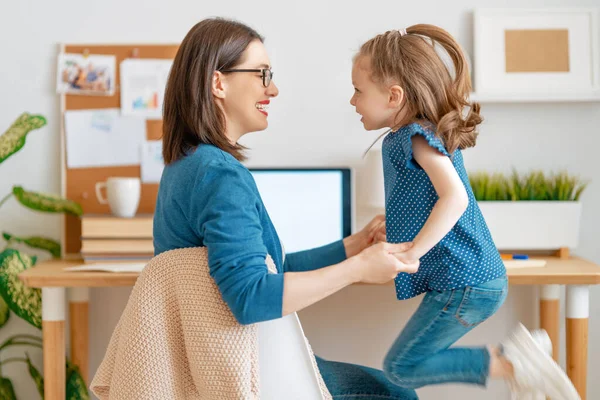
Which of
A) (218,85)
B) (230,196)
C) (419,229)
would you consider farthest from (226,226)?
(419,229)

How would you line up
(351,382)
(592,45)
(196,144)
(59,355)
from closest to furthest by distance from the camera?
1. (196,144)
2. (351,382)
3. (59,355)
4. (592,45)

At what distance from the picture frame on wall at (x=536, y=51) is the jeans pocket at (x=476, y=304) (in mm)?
965

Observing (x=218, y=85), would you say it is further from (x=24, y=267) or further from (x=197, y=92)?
(x=24, y=267)

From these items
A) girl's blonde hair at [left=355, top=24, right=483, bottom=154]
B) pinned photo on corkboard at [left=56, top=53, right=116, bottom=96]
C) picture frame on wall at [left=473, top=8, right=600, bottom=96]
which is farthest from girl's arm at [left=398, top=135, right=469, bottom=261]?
pinned photo on corkboard at [left=56, top=53, right=116, bottom=96]

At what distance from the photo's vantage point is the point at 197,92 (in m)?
1.44

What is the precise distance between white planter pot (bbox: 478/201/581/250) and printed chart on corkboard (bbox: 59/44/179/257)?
1.07m

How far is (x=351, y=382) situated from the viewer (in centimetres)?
168

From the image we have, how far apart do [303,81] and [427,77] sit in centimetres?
89

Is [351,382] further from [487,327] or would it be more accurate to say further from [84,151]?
[84,151]

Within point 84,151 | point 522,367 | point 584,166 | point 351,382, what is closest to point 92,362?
point 84,151

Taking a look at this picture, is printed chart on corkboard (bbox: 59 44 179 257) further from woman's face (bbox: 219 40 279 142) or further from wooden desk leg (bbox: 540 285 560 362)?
wooden desk leg (bbox: 540 285 560 362)

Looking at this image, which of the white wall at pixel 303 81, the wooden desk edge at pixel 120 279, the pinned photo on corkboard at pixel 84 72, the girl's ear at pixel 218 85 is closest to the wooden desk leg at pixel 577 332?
the wooden desk edge at pixel 120 279

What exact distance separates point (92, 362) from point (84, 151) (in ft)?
2.26

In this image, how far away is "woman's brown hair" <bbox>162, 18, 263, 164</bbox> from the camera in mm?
1436
